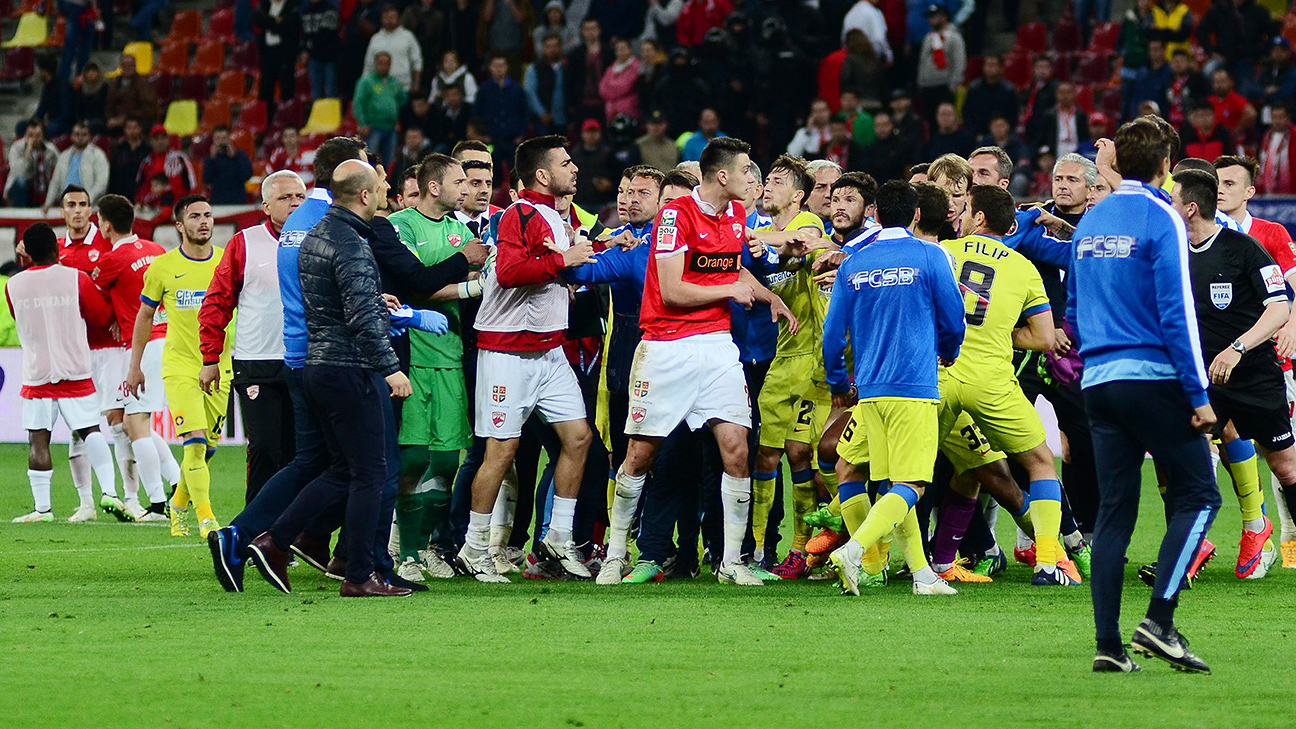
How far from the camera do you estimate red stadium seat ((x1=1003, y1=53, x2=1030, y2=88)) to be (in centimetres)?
2212

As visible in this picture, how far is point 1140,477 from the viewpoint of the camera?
632 cm

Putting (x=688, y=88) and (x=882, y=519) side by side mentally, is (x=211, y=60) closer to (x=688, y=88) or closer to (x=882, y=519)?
(x=688, y=88)

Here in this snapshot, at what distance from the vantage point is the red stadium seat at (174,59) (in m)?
27.9

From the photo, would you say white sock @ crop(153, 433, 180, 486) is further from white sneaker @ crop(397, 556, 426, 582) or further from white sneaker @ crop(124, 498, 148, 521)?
white sneaker @ crop(397, 556, 426, 582)

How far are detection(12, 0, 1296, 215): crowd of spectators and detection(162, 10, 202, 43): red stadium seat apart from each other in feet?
7.41

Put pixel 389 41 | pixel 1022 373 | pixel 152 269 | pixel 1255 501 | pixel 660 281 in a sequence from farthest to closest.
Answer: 1. pixel 389 41
2. pixel 152 269
3. pixel 1022 373
4. pixel 1255 501
5. pixel 660 281

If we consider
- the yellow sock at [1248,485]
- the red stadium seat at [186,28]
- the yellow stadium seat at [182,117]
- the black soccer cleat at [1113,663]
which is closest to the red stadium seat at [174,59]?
the red stadium seat at [186,28]

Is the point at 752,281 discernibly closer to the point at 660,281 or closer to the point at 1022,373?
the point at 660,281

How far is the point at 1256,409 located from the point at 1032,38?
1413 cm

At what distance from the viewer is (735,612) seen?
8.08 meters

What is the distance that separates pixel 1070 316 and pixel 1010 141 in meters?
13.3

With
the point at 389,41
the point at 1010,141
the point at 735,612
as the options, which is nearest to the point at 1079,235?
the point at 735,612

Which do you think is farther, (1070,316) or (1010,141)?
(1010,141)

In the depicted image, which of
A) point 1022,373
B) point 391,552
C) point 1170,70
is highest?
point 1170,70
